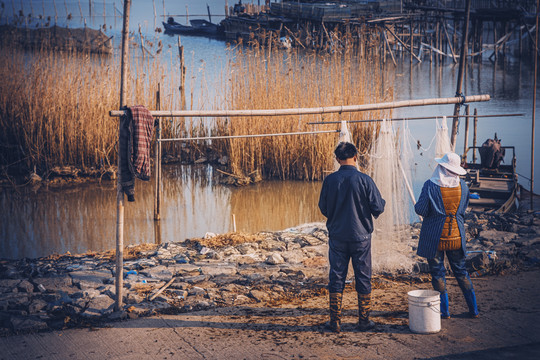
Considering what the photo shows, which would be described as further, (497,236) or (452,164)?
(497,236)

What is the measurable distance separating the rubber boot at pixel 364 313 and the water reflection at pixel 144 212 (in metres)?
4.98

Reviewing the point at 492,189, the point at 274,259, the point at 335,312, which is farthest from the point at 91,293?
the point at 492,189

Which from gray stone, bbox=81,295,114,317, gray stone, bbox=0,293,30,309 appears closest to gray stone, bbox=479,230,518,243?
gray stone, bbox=81,295,114,317

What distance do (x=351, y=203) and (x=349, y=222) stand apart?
0.15 m

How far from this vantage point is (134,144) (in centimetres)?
510

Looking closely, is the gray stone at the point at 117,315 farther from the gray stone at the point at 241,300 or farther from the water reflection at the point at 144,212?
the water reflection at the point at 144,212

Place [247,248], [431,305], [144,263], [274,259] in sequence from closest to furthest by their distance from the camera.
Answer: [431,305]
[144,263]
[274,259]
[247,248]

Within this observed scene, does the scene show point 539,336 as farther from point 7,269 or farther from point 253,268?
point 7,269

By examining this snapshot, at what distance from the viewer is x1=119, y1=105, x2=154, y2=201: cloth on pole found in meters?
5.07

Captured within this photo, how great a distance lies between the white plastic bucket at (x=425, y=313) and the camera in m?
4.63

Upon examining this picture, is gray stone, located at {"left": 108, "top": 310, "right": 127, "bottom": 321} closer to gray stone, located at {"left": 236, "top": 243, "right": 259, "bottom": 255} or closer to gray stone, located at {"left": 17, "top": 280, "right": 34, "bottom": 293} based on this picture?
gray stone, located at {"left": 17, "top": 280, "right": 34, "bottom": 293}

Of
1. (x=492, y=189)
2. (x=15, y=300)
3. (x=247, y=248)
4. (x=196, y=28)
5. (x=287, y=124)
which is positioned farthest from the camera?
(x=196, y=28)

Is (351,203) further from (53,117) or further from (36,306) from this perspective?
(53,117)

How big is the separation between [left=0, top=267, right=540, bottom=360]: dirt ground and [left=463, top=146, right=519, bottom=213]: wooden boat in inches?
203
